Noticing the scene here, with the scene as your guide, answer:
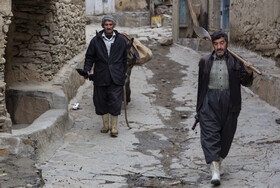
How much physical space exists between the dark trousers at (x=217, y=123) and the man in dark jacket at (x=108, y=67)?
2.02 metres

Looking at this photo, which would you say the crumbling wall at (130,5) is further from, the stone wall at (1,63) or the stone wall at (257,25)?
the stone wall at (1,63)

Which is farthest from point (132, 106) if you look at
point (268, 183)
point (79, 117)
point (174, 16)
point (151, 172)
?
point (174, 16)

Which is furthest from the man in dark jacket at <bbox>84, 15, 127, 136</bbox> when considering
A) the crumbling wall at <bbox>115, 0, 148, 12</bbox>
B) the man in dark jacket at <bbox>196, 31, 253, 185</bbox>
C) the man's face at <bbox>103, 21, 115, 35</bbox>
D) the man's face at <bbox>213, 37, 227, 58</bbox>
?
the crumbling wall at <bbox>115, 0, 148, 12</bbox>

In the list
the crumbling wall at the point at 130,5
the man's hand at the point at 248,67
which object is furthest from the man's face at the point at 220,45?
the crumbling wall at the point at 130,5

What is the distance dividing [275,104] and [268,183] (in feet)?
9.86

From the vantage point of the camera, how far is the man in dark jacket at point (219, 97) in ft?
13.8

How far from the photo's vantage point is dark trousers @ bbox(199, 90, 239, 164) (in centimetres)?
422

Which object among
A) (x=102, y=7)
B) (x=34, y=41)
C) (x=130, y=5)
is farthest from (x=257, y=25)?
(x=102, y=7)

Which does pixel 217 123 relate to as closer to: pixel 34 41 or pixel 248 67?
pixel 248 67

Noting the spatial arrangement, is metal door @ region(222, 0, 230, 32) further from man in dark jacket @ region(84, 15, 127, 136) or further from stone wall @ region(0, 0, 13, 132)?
stone wall @ region(0, 0, 13, 132)

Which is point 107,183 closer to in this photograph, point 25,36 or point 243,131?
point 243,131

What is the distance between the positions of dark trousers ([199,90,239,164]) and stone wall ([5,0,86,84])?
3.93 metres

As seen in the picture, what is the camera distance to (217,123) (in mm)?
4262

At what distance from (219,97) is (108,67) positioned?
2.18 m
